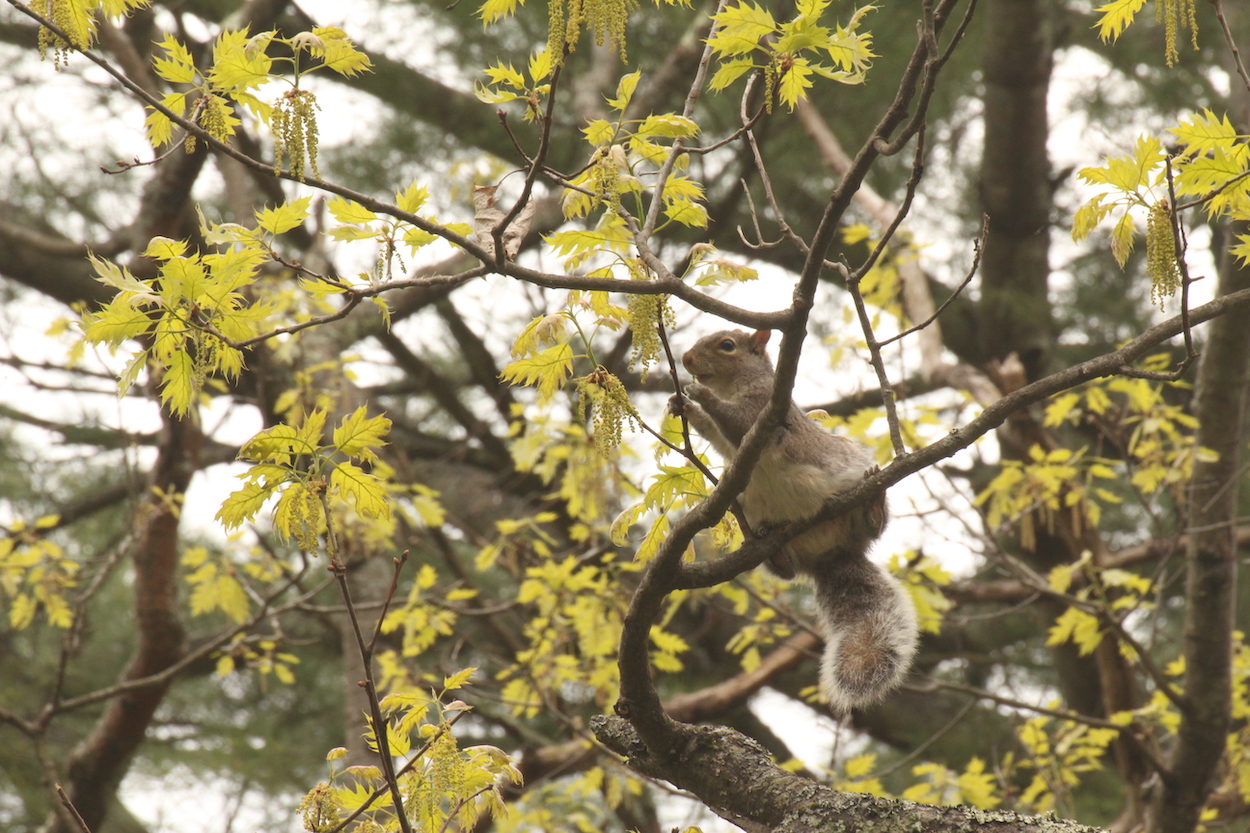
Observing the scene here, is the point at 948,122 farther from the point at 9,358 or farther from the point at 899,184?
the point at 9,358

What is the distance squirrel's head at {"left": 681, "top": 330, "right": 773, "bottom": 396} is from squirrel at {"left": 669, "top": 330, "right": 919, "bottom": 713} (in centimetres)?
1

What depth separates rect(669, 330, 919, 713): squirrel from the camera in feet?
10.2

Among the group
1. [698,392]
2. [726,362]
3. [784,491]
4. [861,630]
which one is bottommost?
[861,630]

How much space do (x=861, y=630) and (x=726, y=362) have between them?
1065 mm

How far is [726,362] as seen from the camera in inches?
148

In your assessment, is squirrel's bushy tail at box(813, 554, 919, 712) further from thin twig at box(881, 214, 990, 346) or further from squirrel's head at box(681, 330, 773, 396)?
thin twig at box(881, 214, 990, 346)

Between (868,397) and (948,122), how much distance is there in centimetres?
210

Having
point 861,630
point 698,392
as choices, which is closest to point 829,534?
point 861,630

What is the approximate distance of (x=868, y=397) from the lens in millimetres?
6398

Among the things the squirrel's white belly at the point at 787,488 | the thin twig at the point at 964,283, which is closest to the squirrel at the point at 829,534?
the squirrel's white belly at the point at 787,488

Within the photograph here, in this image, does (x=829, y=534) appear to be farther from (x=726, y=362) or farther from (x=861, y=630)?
(x=726, y=362)

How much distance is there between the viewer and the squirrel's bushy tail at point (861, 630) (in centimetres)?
306

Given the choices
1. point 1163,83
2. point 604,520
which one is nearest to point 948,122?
point 1163,83

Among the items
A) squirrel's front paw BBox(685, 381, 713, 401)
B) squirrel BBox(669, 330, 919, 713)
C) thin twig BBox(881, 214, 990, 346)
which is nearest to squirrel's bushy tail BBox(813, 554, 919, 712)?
squirrel BBox(669, 330, 919, 713)
